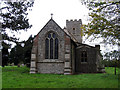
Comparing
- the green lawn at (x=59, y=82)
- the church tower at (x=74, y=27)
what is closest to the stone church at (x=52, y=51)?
A: the green lawn at (x=59, y=82)

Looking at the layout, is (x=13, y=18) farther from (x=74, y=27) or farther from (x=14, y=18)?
(x=74, y=27)

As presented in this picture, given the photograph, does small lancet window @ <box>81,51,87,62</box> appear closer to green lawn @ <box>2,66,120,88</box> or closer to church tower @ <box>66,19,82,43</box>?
church tower @ <box>66,19,82,43</box>

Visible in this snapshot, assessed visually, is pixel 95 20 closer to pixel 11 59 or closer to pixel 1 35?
pixel 1 35

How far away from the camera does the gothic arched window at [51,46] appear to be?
21.6 m

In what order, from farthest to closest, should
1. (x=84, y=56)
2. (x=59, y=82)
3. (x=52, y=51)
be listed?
1. (x=84, y=56)
2. (x=52, y=51)
3. (x=59, y=82)

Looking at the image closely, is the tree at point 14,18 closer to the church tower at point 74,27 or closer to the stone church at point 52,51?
the stone church at point 52,51

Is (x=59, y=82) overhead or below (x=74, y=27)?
below

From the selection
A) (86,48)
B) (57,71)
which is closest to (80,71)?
(86,48)

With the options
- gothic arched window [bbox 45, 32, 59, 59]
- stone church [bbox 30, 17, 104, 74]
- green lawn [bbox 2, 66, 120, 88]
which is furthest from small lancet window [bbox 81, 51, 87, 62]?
green lawn [bbox 2, 66, 120, 88]

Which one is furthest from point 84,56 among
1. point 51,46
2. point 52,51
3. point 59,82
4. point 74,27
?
point 59,82

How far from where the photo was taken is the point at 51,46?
21938 mm

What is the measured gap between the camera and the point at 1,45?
2088 cm

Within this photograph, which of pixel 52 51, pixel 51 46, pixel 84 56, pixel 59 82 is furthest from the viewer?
pixel 84 56

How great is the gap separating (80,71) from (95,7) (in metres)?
14.8
